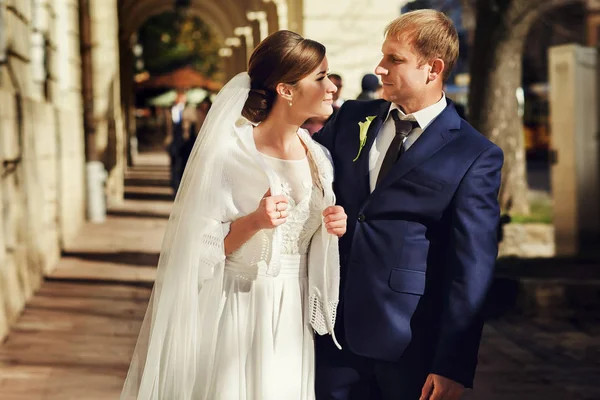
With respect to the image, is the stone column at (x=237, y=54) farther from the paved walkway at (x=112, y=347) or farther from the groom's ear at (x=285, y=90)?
the groom's ear at (x=285, y=90)

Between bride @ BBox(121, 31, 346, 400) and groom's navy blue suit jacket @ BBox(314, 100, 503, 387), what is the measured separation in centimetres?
12

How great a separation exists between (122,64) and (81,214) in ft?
55.6

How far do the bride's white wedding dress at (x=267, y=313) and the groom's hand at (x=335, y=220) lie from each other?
0.18 metres

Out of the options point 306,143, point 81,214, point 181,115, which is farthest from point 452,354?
point 181,115

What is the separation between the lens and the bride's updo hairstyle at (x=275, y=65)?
3668 mm

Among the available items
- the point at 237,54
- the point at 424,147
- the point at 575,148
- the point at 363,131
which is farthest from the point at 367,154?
the point at 237,54

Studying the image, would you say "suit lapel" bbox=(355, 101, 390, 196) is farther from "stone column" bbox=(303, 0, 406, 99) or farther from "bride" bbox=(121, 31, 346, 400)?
"stone column" bbox=(303, 0, 406, 99)

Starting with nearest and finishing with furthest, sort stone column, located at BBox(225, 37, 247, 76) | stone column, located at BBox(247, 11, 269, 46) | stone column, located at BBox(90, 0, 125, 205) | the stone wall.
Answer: the stone wall
stone column, located at BBox(90, 0, 125, 205)
stone column, located at BBox(247, 11, 269, 46)
stone column, located at BBox(225, 37, 247, 76)

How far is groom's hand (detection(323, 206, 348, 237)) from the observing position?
3516 millimetres

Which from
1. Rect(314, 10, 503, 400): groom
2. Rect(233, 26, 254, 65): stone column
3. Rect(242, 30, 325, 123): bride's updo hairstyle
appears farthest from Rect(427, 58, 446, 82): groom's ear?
Rect(233, 26, 254, 65): stone column

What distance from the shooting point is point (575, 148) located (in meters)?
12.1

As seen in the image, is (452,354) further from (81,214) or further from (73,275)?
(81,214)

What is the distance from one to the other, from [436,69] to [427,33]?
0.13 m

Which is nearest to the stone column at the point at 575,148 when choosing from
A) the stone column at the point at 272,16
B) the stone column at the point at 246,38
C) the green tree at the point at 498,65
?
the green tree at the point at 498,65
